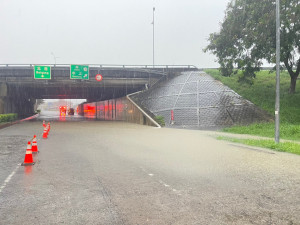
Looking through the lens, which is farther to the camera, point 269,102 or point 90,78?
point 90,78

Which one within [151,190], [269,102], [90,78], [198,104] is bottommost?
[151,190]

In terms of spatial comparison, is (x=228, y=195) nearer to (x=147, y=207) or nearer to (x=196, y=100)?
(x=147, y=207)

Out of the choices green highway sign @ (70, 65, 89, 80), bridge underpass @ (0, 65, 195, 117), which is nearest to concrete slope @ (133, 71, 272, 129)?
bridge underpass @ (0, 65, 195, 117)

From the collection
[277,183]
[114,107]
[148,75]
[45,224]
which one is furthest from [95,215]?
[114,107]

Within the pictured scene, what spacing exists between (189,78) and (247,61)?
33.7 ft

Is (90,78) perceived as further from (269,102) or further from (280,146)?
(280,146)

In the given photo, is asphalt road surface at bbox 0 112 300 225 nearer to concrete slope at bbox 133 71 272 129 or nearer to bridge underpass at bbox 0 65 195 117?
concrete slope at bbox 133 71 272 129

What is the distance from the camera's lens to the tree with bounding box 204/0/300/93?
21672 millimetres

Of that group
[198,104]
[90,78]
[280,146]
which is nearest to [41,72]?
[90,78]

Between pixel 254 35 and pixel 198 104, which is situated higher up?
pixel 254 35

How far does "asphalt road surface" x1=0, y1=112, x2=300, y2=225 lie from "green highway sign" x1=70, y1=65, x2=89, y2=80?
26987mm

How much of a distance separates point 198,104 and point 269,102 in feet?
21.8

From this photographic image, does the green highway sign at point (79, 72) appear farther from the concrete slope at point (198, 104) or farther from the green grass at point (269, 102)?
the green grass at point (269, 102)

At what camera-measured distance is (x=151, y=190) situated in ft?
18.7
